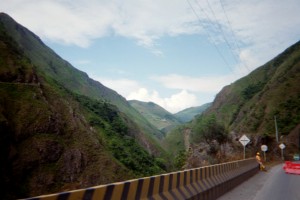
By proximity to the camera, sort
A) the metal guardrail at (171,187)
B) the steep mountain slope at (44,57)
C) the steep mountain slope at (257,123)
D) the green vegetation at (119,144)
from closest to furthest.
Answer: the metal guardrail at (171,187), the steep mountain slope at (257,123), the green vegetation at (119,144), the steep mountain slope at (44,57)

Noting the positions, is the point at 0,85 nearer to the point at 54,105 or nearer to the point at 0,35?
the point at 54,105

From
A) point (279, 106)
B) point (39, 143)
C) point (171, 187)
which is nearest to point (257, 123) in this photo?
point (279, 106)

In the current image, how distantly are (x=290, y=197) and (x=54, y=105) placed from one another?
66739mm

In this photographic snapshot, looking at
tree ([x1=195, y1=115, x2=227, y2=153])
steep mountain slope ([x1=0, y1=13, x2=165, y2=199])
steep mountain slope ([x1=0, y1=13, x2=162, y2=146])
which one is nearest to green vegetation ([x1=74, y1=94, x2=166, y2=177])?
steep mountain slope ([x1=0, y1=13, x2=165, y2=199])

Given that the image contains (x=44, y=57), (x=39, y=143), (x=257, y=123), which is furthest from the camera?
(x=44, y=57)

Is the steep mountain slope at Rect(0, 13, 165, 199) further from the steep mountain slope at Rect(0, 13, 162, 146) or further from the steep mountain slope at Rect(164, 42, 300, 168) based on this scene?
the steep mountain slope at Rect(0, 13, 162, 146)

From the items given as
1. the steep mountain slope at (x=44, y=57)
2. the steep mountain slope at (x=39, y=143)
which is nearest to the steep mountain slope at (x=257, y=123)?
the steep mountain slope at (x=39, y=143)

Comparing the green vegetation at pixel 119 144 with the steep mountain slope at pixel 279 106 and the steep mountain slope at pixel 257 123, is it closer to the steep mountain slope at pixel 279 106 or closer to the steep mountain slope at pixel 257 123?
the steep mountain slope at pixel 257 123

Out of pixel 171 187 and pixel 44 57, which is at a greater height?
pixel 44 57

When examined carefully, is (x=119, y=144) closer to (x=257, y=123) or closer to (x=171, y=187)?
(x=257, y=123)

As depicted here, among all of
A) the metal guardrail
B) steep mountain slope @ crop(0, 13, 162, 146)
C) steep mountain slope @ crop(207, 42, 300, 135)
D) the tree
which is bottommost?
the metal guardrail

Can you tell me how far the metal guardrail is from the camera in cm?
489

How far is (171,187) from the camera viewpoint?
8070 millimetres

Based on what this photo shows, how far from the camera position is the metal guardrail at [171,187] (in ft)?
16.0
